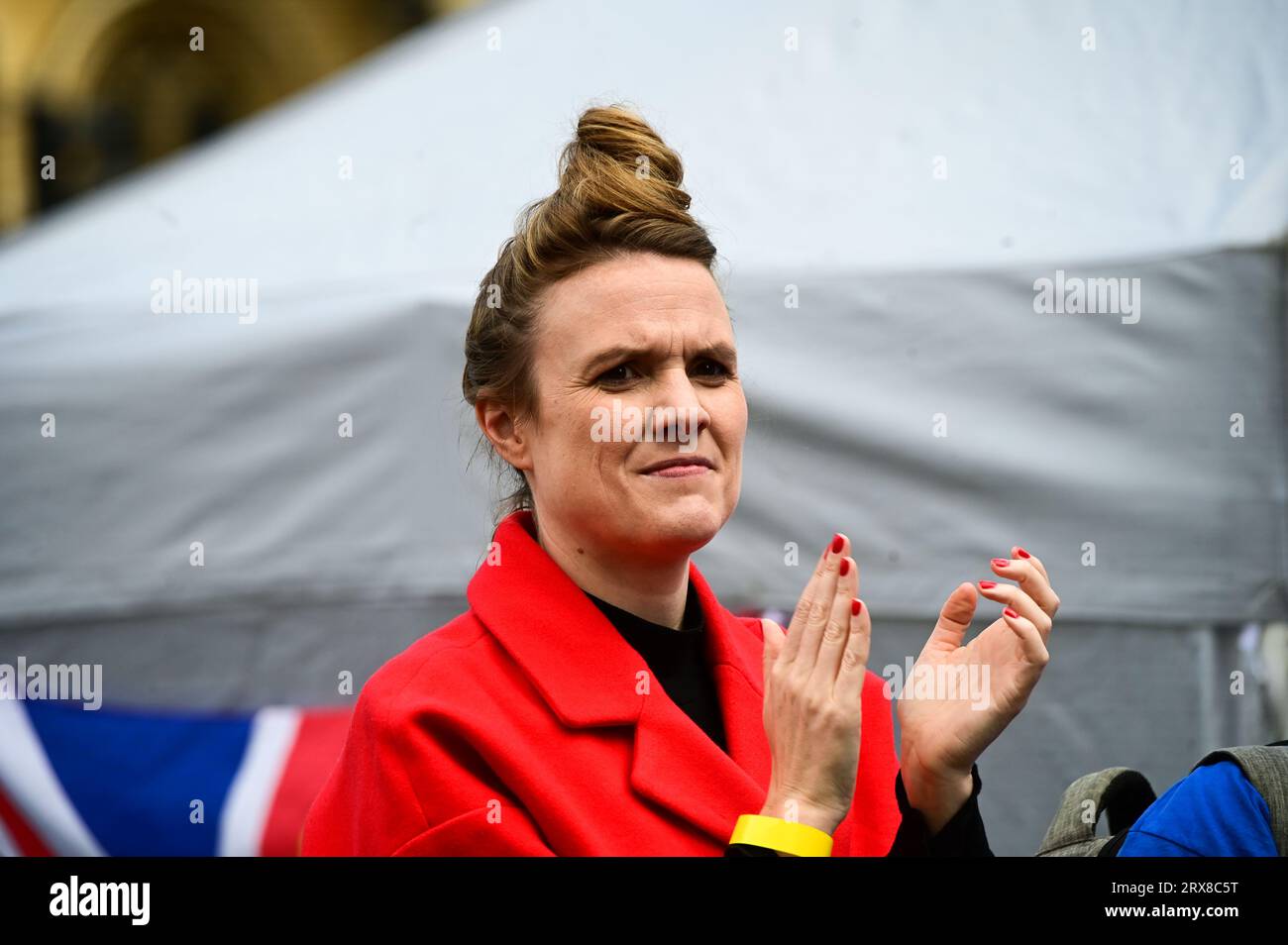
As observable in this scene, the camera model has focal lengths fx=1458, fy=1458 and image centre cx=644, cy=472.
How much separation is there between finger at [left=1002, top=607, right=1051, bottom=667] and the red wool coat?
0.83ft

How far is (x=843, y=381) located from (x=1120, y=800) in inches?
49.2

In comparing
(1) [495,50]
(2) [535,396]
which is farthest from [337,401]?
(2) [535,396]

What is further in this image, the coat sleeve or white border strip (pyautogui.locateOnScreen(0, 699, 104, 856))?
white border strip (pyautogui.locateOnScreen(0, 699, 104, 856))

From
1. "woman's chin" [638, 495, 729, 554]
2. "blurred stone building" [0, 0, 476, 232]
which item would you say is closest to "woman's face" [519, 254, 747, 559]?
"woman's chin" [638, 495, 729, 554]

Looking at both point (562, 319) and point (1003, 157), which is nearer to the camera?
point (562, 319)

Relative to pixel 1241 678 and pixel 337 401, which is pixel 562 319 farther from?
pixel 1241 678

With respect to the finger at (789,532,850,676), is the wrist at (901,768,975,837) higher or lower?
lower

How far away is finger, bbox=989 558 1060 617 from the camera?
4.83 feet

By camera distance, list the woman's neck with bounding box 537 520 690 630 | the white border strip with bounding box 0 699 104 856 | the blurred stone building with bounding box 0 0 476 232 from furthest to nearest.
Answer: the blurred stone building with bounding box 0 0 476 232, the white border strip with bounding box 0 699 104 856, the woman's neck with bounding box 537 520 690 630

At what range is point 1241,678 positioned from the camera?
104 inches

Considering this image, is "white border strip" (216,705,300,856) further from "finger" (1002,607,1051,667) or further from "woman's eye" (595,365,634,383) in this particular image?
"finger" (1002,607,1051,667)

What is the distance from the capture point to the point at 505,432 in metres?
1.63

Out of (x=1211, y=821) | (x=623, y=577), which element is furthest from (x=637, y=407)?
(x=1211, y=821)
